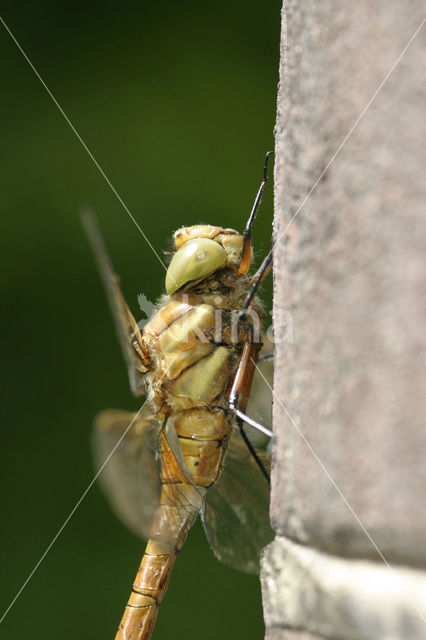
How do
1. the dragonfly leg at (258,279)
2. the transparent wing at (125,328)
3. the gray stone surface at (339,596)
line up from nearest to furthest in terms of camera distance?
the gray stone surface at (339,596) → the transparent wing at (125,328) → the dragonfly leg at (258,279)

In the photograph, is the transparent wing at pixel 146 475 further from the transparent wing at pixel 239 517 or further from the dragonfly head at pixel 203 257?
the dragonfly head at pixel 203 257

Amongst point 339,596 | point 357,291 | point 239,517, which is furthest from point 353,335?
point 239,517

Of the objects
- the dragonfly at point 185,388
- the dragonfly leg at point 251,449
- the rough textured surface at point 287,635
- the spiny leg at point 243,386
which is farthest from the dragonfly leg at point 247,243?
the rough textured surface at point 287,635

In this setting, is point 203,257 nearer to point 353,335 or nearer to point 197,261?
point 197,261

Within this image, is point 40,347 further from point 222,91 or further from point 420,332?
point 420,332

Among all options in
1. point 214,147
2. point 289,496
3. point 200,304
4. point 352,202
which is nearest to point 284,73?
point 352,202

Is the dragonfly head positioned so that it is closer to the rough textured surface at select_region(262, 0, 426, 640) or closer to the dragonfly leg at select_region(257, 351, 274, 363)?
the dragonfly leg at select_region(257, 351, 274, 363)

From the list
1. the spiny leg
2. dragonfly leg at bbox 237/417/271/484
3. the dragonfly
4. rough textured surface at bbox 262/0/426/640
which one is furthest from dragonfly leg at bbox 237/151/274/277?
rough textured surface at bbox 262/0/426/640
